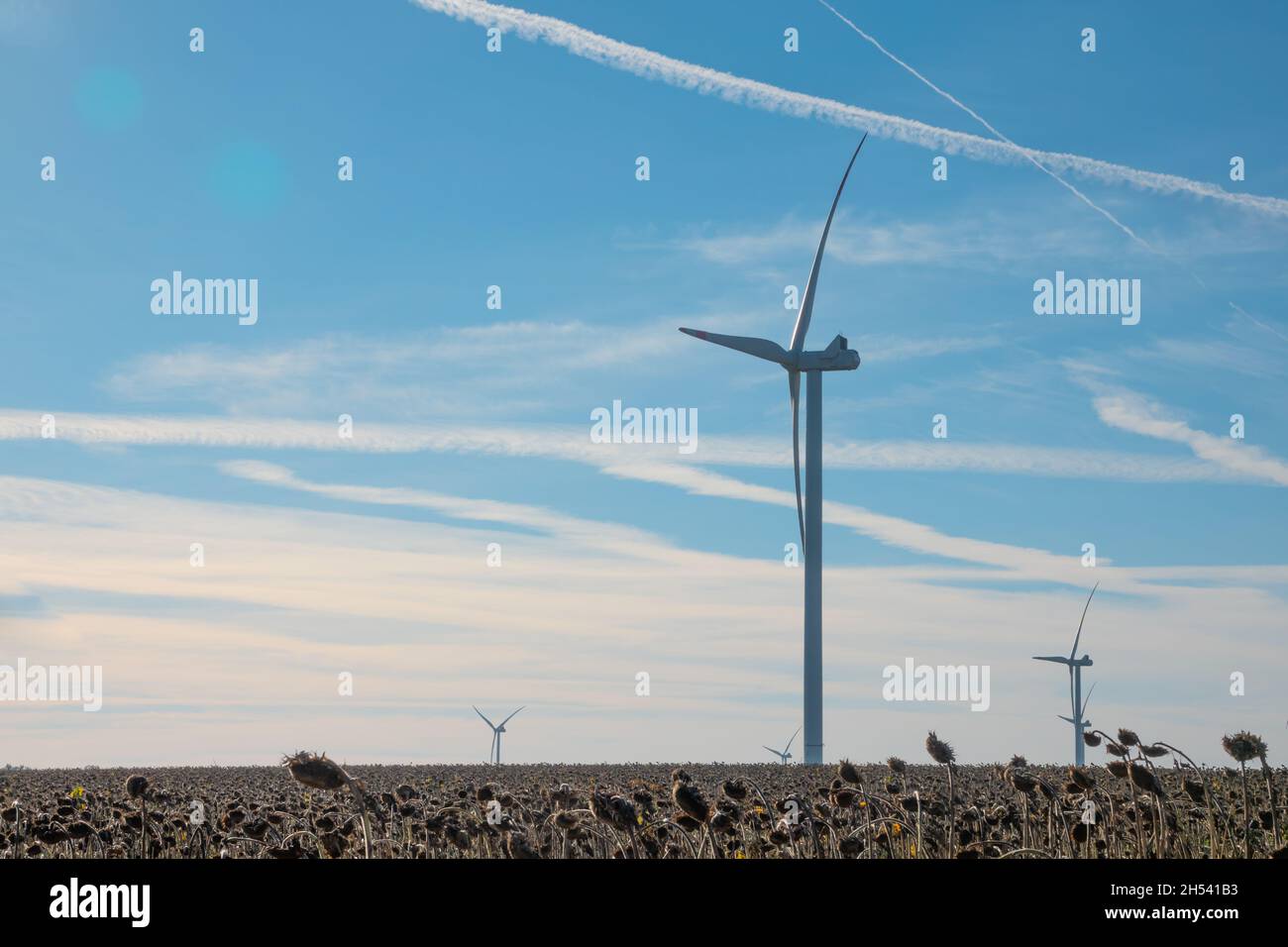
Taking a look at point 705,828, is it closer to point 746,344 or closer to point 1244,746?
point 1244,746

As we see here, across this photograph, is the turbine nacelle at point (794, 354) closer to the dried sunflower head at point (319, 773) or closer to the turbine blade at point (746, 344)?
the turbine blade at point (746, 344)

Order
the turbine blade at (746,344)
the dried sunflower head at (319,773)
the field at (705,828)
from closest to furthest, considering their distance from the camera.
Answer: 1. the dried sunflower head at (319,773)
2. the field at (705,828)
3. the turbine blade at (746,344)

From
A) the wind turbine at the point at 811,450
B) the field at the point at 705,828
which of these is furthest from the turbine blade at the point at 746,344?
the field at the point at 705,828

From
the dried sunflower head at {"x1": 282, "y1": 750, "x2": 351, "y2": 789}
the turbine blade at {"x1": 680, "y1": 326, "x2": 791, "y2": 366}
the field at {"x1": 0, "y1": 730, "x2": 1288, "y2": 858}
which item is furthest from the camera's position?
the turbine blade at {"x1": 680, "y1": 326, "x2": 791, "y2": 366}

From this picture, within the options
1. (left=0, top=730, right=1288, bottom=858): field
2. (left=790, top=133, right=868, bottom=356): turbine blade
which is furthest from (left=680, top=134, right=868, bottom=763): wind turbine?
(left=0, top=730, right=1288, bottom=858): field

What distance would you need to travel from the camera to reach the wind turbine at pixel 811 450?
83.6m

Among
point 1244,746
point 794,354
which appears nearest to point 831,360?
point 794,354

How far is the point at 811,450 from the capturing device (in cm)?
8506

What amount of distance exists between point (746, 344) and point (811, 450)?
7.80 m

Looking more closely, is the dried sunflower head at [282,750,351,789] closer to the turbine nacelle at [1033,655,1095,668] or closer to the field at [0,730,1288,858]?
the field at [0,730,1288,858]

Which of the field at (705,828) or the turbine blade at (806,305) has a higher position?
the turbine blade at (806,305)

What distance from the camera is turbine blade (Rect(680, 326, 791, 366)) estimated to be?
271ft
